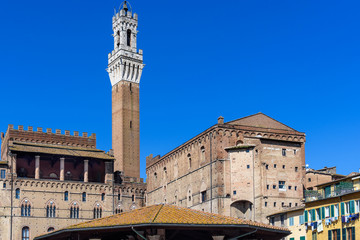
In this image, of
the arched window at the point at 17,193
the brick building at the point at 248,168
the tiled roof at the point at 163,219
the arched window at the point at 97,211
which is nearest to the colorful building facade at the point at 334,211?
the brick building at the point at 248,168

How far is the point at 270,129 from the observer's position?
214ft

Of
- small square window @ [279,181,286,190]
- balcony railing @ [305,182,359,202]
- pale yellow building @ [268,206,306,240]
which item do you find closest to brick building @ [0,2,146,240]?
small square window @ [279,181,286,190]

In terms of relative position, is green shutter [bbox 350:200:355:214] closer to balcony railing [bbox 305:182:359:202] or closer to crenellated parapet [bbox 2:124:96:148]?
balcony railing [bbox 305:182:359:202]

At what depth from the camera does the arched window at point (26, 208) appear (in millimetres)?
71500

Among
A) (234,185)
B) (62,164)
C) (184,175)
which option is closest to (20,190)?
(62,164)

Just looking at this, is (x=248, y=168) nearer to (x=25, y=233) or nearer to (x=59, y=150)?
(x=59, y=150)

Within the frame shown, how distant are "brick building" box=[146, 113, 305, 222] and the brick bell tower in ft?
64.3

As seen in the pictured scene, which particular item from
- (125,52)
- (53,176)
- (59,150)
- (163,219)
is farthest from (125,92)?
(163,219)

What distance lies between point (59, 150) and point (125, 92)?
601 inches

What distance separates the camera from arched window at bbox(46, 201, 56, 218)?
7294cm

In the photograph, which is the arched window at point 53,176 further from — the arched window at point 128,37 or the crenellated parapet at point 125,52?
the arched window at point 128,37

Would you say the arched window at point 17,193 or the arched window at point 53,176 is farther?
the arched window at point 53,176

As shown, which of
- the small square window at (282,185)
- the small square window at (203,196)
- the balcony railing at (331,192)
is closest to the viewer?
the balcony railing at (331,192)

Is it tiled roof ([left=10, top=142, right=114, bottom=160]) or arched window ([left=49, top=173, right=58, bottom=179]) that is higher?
tiled roof ([left=10, top=142, right=114, bottom=160])
